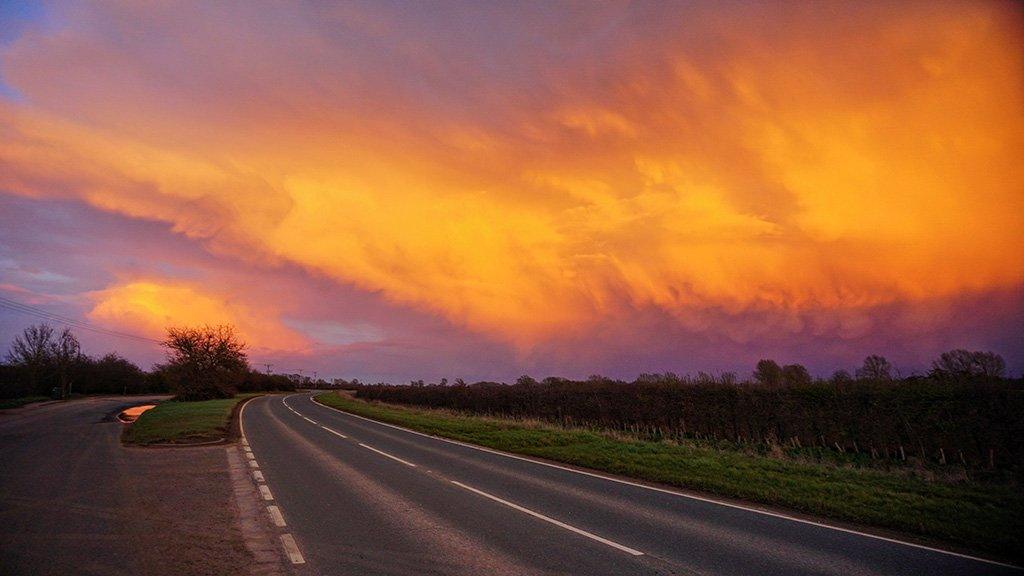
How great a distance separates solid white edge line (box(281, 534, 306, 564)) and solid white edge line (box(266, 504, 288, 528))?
658 mm

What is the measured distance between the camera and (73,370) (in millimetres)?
70062

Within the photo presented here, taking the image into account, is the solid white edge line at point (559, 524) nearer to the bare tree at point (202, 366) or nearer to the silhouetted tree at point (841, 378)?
the silhouetted tree at point (841, 378)

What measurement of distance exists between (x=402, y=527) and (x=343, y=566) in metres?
1.75

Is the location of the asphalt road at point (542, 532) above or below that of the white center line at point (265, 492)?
above

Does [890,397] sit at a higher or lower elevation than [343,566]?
higher

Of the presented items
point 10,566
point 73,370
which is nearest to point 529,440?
point 10,566

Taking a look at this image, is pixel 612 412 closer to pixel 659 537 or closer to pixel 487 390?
pixel 487 390

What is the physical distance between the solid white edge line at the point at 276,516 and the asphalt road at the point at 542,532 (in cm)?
10

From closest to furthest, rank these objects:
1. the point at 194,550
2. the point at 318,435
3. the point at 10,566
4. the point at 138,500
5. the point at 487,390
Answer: the point at 10,566, the point at 194,550, the point at 138,500, the point at 318,435, the point at 487,390

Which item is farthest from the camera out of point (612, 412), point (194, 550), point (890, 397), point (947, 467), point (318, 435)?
point (612, 412)

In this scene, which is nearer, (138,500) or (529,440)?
(138,500)

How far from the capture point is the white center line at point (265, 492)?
9.34 metres

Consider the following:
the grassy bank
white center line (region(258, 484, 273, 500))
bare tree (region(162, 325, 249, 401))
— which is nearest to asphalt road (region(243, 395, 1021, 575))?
white center line (region(258, 484, 273, 500))

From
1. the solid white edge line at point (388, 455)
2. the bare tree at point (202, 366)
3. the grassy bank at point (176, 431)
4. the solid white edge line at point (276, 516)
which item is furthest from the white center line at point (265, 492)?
the bare tree at point (202, 366)
